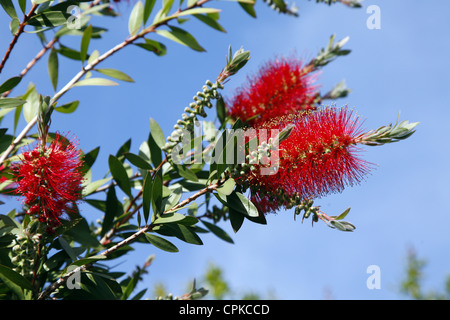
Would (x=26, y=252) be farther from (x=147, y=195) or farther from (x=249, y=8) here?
(x=249, y=8)

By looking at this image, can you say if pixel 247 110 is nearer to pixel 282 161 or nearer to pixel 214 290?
pixel 282 161

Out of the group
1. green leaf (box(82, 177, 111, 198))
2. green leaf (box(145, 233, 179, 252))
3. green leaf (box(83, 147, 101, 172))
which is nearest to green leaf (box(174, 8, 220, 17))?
green leaf (box(83, 147, 101, 172))

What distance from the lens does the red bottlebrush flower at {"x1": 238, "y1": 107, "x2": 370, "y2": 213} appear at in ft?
4.58

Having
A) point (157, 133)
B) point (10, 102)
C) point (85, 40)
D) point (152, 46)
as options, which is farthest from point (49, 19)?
point (157, 133)

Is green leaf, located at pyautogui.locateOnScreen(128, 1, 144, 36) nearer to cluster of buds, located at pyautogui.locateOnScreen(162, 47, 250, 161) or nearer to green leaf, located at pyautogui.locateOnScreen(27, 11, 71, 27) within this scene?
green leaf, located at pyautogui.locateOnScreen(27, 11, 71, 27)

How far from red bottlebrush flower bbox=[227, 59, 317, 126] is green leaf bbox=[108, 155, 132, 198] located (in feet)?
1.93

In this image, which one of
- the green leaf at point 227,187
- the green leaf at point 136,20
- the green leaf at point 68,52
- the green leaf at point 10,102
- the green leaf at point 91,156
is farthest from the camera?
the green leaf at point 68,52

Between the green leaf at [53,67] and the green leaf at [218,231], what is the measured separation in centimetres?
102

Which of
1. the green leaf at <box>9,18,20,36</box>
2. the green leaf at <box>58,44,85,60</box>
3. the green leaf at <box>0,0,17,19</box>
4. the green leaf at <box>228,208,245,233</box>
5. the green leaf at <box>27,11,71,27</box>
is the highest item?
the green leaf at <box>58,44,85,60</box>

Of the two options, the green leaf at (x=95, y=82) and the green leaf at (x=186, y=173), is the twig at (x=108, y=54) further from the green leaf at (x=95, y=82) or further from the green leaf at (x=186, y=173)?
the green leaf at (x=186, y=173)

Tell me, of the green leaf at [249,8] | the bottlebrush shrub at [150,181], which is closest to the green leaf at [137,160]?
the bottlebrush shrub at [150,181]

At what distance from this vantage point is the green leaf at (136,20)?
1944 mm

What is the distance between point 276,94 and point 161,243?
38.2 inches
